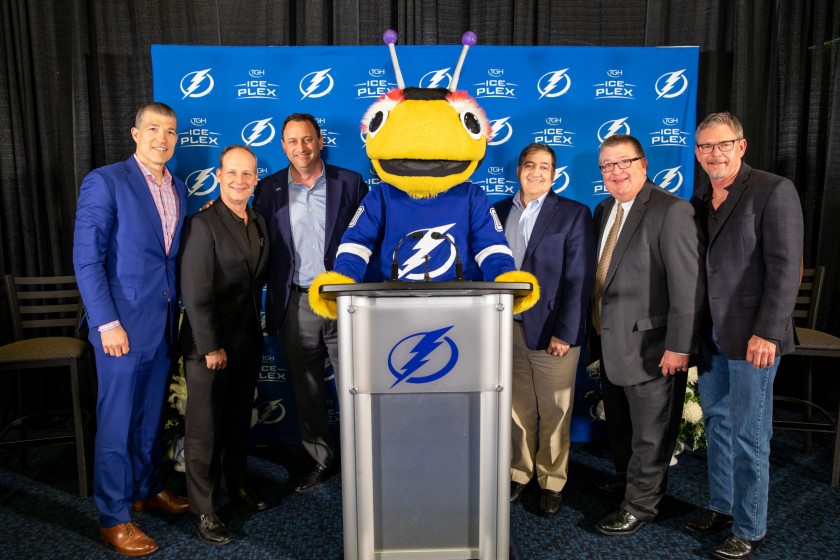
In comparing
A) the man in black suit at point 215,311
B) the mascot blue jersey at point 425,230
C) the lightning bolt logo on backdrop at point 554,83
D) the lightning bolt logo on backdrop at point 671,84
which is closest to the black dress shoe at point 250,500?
the man in black suit at point 215,311

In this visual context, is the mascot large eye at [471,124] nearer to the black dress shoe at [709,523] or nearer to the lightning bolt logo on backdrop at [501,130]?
the lightning bolt logo on backdrop at [501,130]

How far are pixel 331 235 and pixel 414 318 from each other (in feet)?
3.73

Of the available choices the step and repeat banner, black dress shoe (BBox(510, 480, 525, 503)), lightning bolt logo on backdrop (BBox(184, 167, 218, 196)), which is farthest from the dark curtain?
black dress shoe (BBox(510, 480, 525, 503))

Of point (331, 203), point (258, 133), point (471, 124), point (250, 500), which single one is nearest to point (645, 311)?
point (471, 124)

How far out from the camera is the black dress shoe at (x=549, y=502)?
8.30 feet

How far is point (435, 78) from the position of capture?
318 centimetres

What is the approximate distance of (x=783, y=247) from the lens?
1998mm

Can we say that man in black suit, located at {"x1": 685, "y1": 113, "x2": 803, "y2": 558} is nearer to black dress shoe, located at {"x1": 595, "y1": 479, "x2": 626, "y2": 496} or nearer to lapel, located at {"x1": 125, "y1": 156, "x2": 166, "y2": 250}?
black dress shoe, located at {"x1": 595, "y1": 479, "x2": 626, "y2": 496}

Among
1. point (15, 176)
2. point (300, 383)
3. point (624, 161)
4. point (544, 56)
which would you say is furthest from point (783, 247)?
point (15, 176)

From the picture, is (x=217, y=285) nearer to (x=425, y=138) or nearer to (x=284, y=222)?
(x=284, y=222)

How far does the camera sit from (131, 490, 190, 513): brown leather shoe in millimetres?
2545

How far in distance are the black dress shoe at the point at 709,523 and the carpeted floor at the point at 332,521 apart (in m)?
0.03

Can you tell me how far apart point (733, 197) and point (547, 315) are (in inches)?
33.1

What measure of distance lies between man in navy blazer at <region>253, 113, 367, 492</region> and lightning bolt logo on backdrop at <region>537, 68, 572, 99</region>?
3.86 ft
